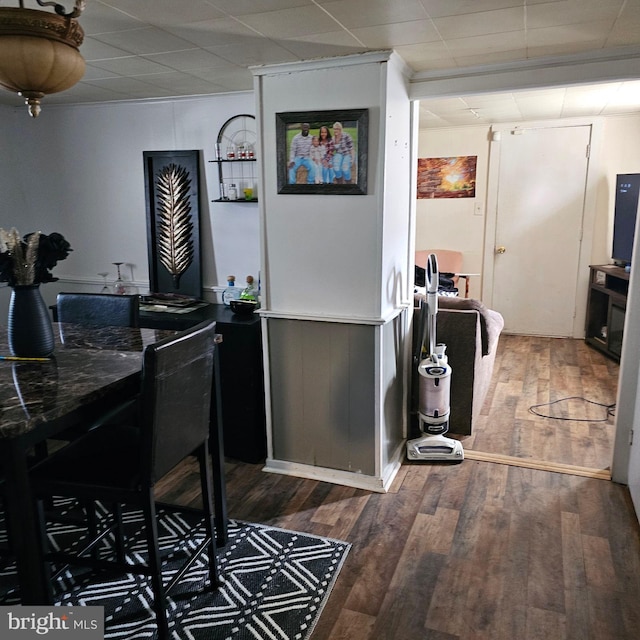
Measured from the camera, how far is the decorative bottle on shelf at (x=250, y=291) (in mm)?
3369

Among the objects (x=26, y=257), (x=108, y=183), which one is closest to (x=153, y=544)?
(x=26, y=257)

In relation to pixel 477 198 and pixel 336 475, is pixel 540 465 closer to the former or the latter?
pixel 336 475

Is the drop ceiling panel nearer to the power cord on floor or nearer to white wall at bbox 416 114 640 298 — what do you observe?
A: the power cord on floor

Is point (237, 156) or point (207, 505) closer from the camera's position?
point (207, 505)

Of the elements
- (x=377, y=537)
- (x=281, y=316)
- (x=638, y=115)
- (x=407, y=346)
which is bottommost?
(x=377, y=537)

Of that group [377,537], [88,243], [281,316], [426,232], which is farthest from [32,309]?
[426,232]

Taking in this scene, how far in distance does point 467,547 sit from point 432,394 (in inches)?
37.6

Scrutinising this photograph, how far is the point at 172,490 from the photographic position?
2824 millimetres

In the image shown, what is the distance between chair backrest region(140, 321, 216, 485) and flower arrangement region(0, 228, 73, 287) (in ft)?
2.07

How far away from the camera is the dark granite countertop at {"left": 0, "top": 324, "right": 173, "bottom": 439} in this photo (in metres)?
1.48

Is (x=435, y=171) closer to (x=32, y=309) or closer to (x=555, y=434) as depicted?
(x=555, y=434)

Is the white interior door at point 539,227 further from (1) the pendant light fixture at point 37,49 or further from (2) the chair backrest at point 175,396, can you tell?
(1) the pendant light fixture at point 37,49

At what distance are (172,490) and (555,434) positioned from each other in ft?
7.73

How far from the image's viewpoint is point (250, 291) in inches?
137
